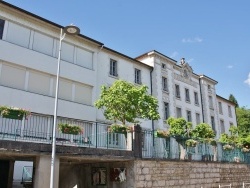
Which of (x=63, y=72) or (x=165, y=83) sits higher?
(x=165, y=83)

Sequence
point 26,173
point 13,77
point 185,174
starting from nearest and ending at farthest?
1. point 185,174
2. point 13,77
3. point 26,173

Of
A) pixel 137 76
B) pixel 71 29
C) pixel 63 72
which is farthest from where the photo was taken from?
pixel 137 76

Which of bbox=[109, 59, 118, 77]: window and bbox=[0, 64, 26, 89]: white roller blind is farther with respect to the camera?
bbox=[109, 59, 118, 77]: window

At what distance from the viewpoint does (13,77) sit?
17141 millimetres

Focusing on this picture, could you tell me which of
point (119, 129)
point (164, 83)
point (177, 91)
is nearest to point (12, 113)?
point (119, 129)

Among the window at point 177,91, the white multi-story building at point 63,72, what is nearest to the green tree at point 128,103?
the white multi-story building at point 63,72

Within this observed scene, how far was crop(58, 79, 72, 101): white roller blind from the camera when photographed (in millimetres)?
19250

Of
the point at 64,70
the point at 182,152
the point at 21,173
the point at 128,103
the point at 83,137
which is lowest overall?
the point at 21,173

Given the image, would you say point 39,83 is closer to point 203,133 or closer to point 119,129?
point 119,129

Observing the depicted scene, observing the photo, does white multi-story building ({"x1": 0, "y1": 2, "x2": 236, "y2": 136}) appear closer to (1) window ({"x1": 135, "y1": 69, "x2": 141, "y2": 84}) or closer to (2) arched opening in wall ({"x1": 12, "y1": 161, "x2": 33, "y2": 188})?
(1) window ({"x1": 135, "y1": 69, "x2": 141, "y2": 84})

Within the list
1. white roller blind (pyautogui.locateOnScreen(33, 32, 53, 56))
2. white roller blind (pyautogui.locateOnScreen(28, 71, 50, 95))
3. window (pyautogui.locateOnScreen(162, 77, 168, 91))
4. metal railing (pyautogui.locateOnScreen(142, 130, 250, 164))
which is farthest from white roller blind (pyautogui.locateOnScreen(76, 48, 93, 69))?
metal railing (pyautogui.locateOnScreen(142, 130, 250, 164))

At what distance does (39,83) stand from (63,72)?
1878 mm

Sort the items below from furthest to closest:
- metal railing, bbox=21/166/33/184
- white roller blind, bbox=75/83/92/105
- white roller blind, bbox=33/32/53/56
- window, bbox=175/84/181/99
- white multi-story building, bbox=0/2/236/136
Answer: window, bbox=175/84/181/99, white roller blind, bbox=75/83/92/105, white roller blind, bbox=33/32/53/56, metal railing, bbox=21/166/33/184, white multi-story building, bbox=0/2/236/136

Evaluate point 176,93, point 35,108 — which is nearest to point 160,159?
point 35,108
